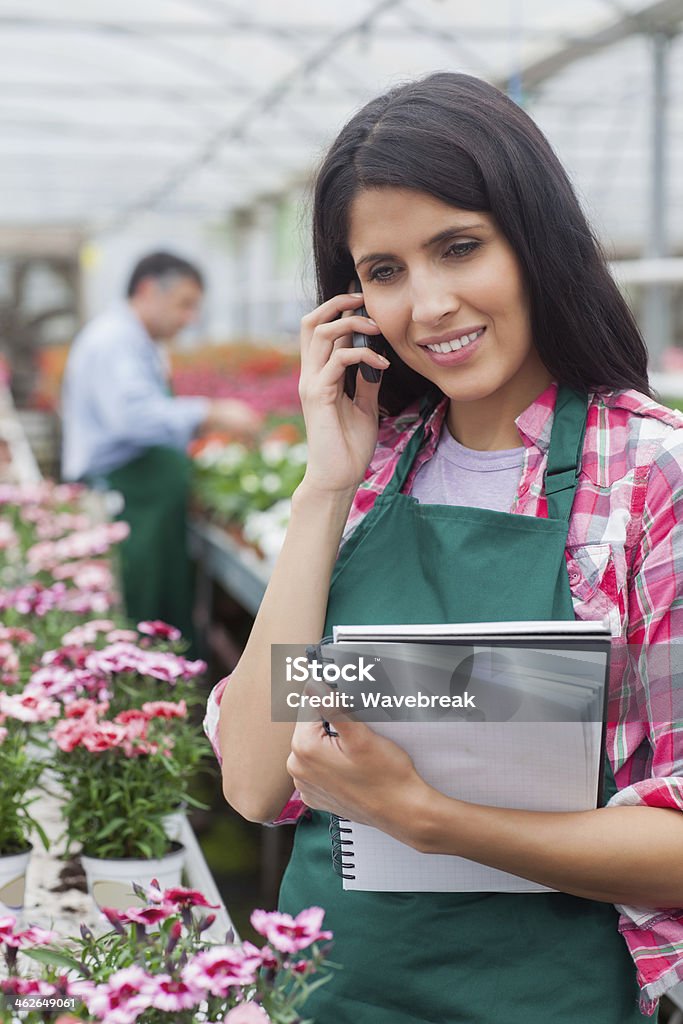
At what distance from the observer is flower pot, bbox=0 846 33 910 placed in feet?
4.92

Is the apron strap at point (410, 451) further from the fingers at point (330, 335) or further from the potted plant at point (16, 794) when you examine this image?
the potted plant at point (16, 794)

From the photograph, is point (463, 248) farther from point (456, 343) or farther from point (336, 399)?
point (336, 399)

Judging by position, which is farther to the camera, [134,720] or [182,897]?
[134,720]

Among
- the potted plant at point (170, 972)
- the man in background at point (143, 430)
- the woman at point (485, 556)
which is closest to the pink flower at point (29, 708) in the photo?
the woman at point (485, 556)

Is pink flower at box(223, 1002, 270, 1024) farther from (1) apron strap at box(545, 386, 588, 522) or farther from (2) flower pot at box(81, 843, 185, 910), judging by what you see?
(2) flower pot at box(81, 843, 185, 910)

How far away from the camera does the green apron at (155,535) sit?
4664 mm

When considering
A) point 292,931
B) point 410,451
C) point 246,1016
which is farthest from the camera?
point 410,451

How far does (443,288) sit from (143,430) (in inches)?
141

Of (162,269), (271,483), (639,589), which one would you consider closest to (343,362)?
(639,589)

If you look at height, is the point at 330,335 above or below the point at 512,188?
below

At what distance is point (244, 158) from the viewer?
14094mm

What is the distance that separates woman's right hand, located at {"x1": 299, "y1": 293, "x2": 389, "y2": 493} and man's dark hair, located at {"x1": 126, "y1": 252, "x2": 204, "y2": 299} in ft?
11.8

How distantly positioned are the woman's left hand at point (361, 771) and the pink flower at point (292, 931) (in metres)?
0.10
